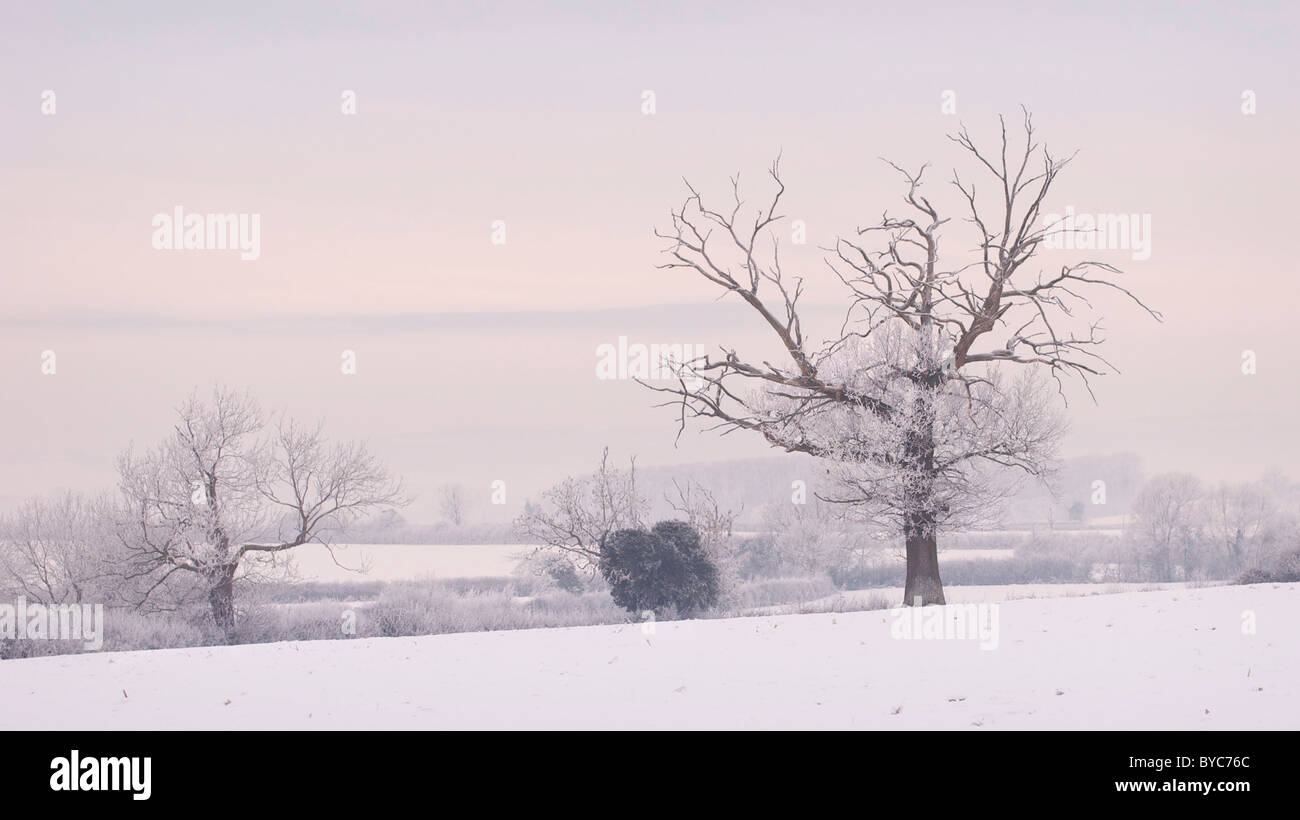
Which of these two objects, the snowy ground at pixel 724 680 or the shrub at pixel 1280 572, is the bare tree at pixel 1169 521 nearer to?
the shrub at pixel 1280 572

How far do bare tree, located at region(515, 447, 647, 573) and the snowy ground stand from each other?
19.7m

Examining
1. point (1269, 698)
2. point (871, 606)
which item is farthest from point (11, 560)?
point (1269, 698)

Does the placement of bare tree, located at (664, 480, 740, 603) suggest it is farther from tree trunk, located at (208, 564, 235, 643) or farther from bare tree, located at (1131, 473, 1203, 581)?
bare tree, located at (1131, 473, 1203, 581)

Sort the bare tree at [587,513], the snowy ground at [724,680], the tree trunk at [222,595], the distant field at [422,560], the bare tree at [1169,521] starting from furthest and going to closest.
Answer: the bare tree at [1169,521], the distant field at [422,560], the bare tree at [587,513], the tree trunk at [222,595], the snowy ground at [724,680]

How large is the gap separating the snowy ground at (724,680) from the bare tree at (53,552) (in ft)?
74.7

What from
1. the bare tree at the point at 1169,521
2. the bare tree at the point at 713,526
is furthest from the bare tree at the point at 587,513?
the bare tree at the point at 1169,521

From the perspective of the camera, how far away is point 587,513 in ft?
128

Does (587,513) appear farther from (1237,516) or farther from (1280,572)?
(1237,516)

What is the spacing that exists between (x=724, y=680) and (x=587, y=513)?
993 inches

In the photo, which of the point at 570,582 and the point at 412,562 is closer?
the point at 570,582

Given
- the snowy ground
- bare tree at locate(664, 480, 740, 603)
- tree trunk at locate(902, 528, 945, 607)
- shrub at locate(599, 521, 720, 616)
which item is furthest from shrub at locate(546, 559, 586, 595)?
the snowy ground

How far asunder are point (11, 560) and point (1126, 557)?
5786cm

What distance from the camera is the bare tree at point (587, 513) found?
3881 cm

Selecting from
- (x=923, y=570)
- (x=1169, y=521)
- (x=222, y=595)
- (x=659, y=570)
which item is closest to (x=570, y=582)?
(x=659, y=570)
